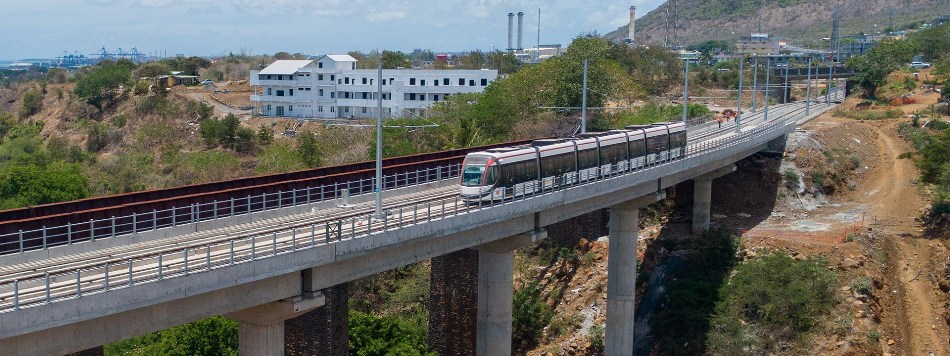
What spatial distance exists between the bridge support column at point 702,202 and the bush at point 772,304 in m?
8.13

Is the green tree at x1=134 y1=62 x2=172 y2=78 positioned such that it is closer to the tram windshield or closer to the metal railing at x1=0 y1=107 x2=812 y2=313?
the metal railing at x1=0 y1=107 x2=812 y2=313

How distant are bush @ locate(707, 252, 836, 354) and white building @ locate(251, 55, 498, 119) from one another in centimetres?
6296

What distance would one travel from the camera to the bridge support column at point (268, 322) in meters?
28.9

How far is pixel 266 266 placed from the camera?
27016 millimetres

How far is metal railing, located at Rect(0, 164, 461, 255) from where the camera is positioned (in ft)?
93.5

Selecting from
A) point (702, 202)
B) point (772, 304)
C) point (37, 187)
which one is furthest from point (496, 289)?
point (37, 187)

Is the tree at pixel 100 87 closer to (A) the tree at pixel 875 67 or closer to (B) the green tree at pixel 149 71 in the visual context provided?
(B) the green tree at pixel 149 71

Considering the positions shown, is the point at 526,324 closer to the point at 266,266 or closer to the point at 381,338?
the point at 381,338

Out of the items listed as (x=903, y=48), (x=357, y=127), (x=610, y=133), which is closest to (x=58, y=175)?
(x=357, y=127)

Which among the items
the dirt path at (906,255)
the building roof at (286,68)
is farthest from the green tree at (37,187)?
the dirt path at (906,255)

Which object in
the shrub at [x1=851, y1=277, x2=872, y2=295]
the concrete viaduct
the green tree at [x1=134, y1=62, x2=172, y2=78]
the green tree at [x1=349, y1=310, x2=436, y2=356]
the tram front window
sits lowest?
the green tree at [x1=349, y1=310, x2=436, y2=356]

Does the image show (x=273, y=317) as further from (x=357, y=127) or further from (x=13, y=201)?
(x=357, y=127)

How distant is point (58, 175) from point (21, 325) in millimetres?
54124

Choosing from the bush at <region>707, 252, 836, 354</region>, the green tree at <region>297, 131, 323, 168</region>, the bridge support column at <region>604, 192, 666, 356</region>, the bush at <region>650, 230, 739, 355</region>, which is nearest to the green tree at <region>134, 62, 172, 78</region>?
the green tree at <region>297, 131, 323, 168</region>
